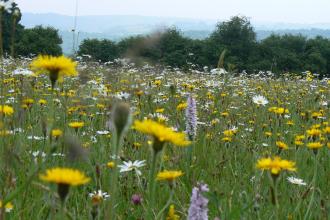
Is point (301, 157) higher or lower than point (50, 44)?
higher

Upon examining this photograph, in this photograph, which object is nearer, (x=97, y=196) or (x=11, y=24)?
(x=97, y=196)

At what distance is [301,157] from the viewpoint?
267 centimetres

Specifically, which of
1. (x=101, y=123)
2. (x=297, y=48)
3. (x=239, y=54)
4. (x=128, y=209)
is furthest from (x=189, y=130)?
(x=297, y=48)

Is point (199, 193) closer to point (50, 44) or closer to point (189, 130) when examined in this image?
point (189, 130)

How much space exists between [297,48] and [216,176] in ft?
142

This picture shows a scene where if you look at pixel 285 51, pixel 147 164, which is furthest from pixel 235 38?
pixel 147 164

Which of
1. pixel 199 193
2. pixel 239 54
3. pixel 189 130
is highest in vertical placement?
pixel 199 193

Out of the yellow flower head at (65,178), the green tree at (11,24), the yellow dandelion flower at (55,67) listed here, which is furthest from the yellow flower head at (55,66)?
the yellow flower head at (65,178)

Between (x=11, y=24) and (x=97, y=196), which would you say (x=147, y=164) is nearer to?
(x=11, y=24)

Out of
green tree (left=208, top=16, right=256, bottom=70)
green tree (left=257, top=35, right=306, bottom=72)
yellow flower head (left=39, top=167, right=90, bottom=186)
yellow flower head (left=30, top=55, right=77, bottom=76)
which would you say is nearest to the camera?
yellow flower head (left=39, top=167, right=90, bottom=186)

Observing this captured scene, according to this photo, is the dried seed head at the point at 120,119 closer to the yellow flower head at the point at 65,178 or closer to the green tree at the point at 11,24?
the yellow flower head at the point at 65,178

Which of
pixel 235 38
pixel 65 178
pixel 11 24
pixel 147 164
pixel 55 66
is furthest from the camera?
pixel 235 38

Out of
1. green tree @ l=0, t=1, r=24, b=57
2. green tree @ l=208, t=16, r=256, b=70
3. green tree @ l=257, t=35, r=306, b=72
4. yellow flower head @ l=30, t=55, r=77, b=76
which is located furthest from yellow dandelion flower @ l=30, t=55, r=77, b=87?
green tree @ l=208, t=16, r=256, b=70

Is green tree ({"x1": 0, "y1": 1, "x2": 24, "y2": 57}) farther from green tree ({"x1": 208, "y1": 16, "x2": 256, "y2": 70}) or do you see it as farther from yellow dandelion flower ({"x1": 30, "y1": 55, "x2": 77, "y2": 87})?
green tree ({"x1": 208, "y1": 16, "x2": 256, "y2": 70})
